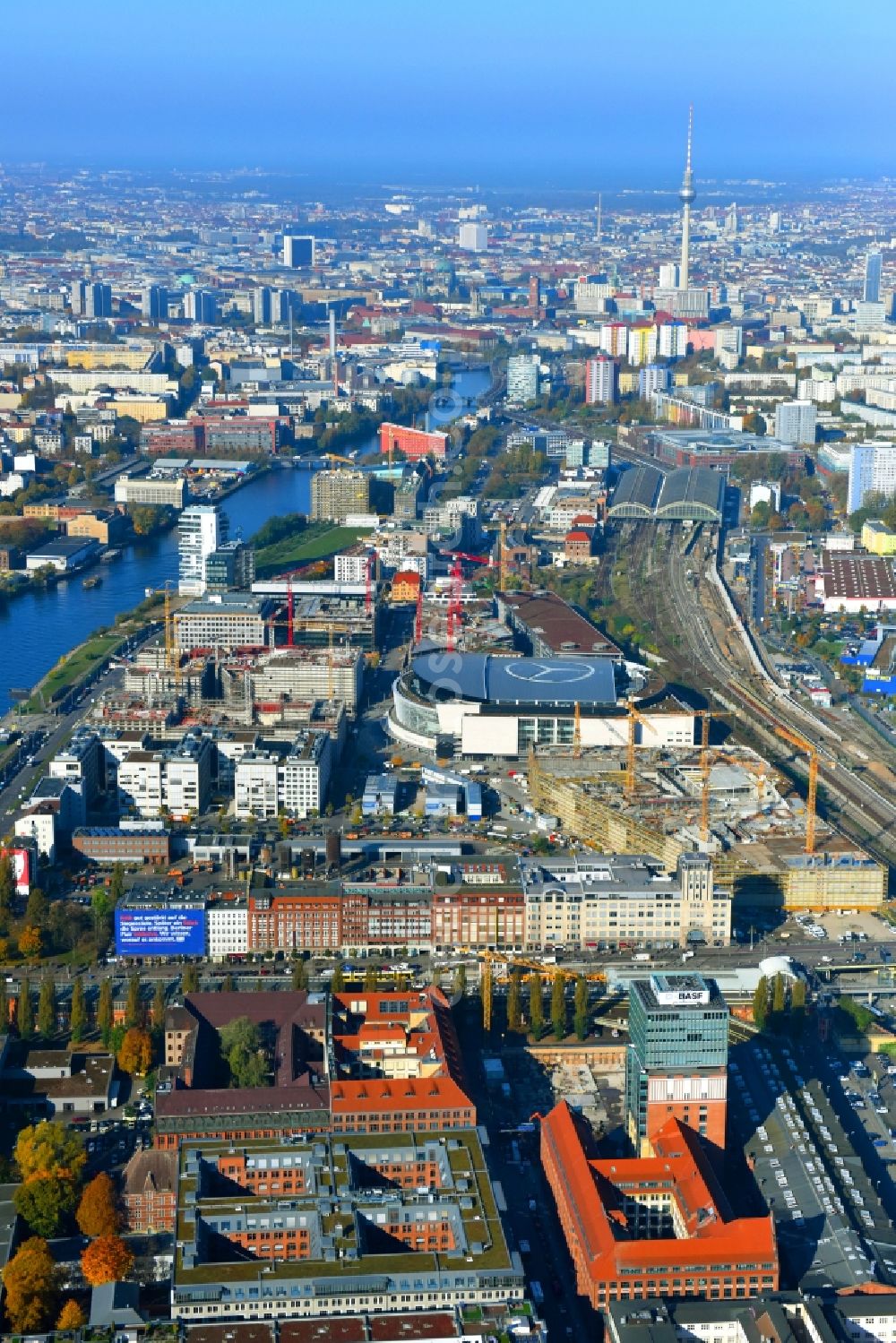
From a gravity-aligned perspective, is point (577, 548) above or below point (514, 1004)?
below

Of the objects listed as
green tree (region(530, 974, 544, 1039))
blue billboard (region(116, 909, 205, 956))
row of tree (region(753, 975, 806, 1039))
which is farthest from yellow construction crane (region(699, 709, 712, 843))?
blue billboard (region(116, 909, 205, 956))

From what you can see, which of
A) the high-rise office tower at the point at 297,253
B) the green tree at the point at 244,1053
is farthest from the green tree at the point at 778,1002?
the high-rise office tower at the point at 297,253

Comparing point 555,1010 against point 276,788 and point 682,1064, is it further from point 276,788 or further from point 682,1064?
point 276,788

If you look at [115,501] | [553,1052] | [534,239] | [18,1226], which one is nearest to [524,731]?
Answer: [553,1052]

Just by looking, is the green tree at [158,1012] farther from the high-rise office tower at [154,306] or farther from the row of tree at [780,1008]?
the high-rise office tower at [154,306]

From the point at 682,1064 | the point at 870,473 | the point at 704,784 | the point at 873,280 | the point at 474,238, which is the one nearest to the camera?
the point at 682,1064

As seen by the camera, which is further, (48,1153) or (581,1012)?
(581,1012)

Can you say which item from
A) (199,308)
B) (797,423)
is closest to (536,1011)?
(797,423)
